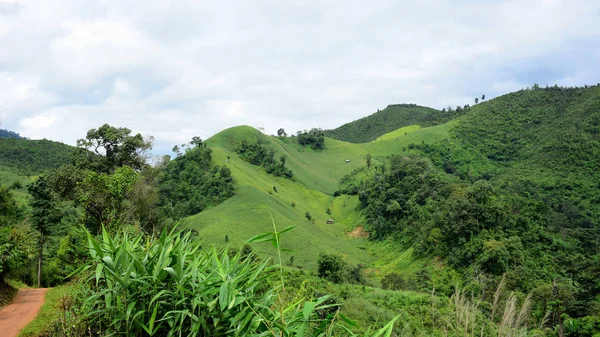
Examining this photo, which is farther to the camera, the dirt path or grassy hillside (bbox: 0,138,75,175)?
grassy hillside (bbox: 0,138,75,175)

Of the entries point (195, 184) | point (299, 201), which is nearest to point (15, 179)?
point (195, 184)

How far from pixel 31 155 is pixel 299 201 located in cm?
5352

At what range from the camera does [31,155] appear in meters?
77.7

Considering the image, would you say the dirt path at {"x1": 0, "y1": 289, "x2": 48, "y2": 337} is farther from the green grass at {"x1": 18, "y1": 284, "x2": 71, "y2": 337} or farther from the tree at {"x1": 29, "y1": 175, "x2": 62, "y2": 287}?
the tree at {"x1": 29, "y1": 175, "x2": 62, "y2": 287}

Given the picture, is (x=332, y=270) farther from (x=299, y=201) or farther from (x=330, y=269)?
(x=299, y=201)

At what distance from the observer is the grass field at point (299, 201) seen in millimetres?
49344

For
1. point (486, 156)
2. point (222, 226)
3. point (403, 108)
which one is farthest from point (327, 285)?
point (403, 108)

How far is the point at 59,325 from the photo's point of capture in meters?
4.61

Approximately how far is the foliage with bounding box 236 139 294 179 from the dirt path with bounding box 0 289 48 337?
69706mm

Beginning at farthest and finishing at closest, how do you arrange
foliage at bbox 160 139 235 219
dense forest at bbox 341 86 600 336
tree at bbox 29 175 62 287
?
foliage at bbox 160 139 235 219 → dense forest at bbox 341 86 600 336 → tree at bbox 29 175 62 287

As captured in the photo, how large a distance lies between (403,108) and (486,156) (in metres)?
78.2

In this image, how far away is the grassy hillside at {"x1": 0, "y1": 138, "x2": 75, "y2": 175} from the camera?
Result: 236 feet

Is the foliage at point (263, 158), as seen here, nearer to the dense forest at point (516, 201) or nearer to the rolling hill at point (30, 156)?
the dense forest at point (516, 201)

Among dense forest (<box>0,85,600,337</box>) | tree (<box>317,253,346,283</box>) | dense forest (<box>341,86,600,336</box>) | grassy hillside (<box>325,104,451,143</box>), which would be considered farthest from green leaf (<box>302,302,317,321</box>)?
grassy hillside (<box>325,104,451,143</box>)
